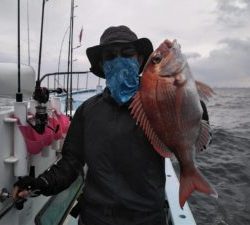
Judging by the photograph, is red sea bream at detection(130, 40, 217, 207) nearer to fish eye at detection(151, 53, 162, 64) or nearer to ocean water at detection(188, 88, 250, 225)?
fish eye at detection(151, 53, 162, 64)

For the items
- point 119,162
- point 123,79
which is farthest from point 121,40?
point 119,162

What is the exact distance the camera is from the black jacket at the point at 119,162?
235cm

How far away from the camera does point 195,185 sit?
2.08 m

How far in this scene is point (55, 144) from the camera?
371 centimetres

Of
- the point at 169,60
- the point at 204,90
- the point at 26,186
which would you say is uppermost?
the point at 169,60

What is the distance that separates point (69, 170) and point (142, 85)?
1026 mm

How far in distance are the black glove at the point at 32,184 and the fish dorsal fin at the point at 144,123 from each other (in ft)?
2.96

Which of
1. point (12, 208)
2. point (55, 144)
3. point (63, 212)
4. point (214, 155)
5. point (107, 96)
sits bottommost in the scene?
point (214, 155)

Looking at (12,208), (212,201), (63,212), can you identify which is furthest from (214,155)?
(12,208)

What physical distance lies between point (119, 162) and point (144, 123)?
42 cm

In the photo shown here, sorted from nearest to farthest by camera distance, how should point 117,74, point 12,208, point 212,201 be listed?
point 117,74, point 12,208, point 212,201

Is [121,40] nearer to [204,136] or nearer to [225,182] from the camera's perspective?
[204,136]

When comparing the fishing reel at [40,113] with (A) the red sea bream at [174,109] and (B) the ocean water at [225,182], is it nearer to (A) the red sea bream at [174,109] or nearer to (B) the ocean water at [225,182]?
(B) the ocean water at [225,182]

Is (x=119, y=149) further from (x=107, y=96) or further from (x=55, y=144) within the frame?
(x=55, y=144)
